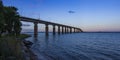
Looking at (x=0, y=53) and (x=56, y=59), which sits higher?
(x=0, y=53)

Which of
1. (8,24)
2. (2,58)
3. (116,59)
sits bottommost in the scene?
(116,59)

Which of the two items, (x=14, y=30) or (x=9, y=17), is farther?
(x=14, y=30)

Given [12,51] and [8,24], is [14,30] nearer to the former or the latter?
[8,24]

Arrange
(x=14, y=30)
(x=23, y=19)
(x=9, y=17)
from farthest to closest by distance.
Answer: (x=23, y=19)
(x=14, y=30)
(x=9, y=17)

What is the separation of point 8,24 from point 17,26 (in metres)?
9.30

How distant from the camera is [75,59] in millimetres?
26734

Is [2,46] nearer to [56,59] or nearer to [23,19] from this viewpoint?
[56,59]

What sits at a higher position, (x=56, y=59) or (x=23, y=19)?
(x=23, y=19)

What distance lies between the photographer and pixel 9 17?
2124 inches

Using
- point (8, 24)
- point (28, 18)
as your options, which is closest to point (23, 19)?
point (28, 18)

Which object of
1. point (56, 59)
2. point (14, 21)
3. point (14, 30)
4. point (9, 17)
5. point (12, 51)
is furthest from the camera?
point (14, 30)

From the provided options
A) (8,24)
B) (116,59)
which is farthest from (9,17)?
(116,59)

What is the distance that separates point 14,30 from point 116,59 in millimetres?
43502

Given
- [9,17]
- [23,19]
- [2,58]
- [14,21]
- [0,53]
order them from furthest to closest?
1. [23,19]
2. [14,21]
3. [9,17]
4. [0,53]
5. [2,58]
